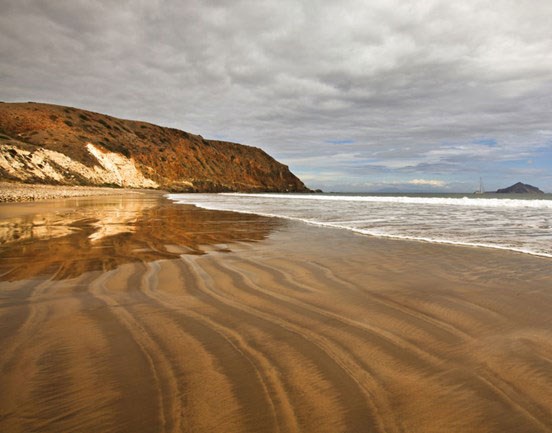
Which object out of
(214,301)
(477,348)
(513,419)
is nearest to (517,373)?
(477,348)

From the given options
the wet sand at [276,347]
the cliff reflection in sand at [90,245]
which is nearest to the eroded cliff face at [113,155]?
the cliff reflection in sand at [90,245]

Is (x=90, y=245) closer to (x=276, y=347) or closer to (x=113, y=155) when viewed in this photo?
(x=276, y=347)

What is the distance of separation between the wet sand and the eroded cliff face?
41.3 m

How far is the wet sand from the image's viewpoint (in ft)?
4.73

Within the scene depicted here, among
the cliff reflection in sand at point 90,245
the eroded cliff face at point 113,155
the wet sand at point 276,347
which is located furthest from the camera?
the eroded cliff face at point 113,155

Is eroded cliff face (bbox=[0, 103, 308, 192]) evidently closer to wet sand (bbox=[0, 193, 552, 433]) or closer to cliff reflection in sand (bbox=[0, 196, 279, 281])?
cliff reflection in sand (bbox=[0, 196, 279, 281])

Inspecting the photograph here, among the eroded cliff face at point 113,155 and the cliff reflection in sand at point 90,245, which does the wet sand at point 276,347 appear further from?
the eroded cliff face at point 113,155

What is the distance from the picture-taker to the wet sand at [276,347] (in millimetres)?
1442

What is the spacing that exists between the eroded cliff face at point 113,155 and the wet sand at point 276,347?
135ft

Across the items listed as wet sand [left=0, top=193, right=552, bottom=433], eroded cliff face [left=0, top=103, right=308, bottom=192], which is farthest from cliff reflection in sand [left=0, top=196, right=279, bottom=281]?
eroded cliff face [left=0, top=103, right=308, bottom=192]

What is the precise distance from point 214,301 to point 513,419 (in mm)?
2126

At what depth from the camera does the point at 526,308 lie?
2707 mm

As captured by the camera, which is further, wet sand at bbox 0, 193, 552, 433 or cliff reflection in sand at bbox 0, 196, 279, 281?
cliff reflection in sand at bbox 0, 196, 279, 281

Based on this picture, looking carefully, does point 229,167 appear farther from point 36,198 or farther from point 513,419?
point 513,419
